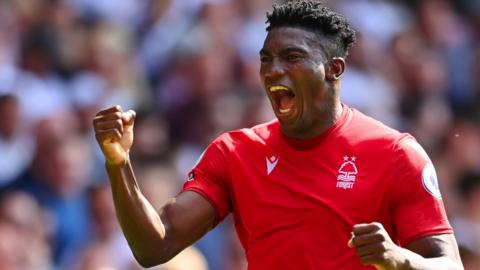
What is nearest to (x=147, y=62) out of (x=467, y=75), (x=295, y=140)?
(x=467, y=75)

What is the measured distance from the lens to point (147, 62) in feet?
37.0

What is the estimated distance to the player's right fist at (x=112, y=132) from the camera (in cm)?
550

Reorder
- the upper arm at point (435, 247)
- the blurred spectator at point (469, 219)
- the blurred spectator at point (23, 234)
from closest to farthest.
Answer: the upper arm at point (435, 247) < the blurred spectator at point (23, 234) < the blurred spectator at point (469, 219)

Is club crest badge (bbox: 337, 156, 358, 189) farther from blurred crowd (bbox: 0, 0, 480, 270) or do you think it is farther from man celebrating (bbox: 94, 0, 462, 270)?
blurred crowd (bbox: 0, 0, 480, 270)

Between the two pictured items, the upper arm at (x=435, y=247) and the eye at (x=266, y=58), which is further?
the eye at (x=266, y=58)

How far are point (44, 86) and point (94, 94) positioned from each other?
1.36 feet

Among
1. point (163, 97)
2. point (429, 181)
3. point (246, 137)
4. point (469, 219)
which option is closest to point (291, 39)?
point (246, 137)

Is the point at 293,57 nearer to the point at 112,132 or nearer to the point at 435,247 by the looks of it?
the point at 112,132

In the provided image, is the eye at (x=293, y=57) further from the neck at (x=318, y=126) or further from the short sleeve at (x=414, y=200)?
the short sleeve at (x=414, y=200)

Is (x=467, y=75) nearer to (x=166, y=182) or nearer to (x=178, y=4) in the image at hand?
(x=178, y=4)

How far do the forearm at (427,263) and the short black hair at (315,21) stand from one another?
1.12m

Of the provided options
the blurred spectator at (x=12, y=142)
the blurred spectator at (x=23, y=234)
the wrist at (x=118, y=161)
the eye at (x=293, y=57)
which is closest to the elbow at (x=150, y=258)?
the wrist at (x=118, y=161)

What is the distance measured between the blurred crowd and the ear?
2.74 m

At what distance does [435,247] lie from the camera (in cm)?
546
